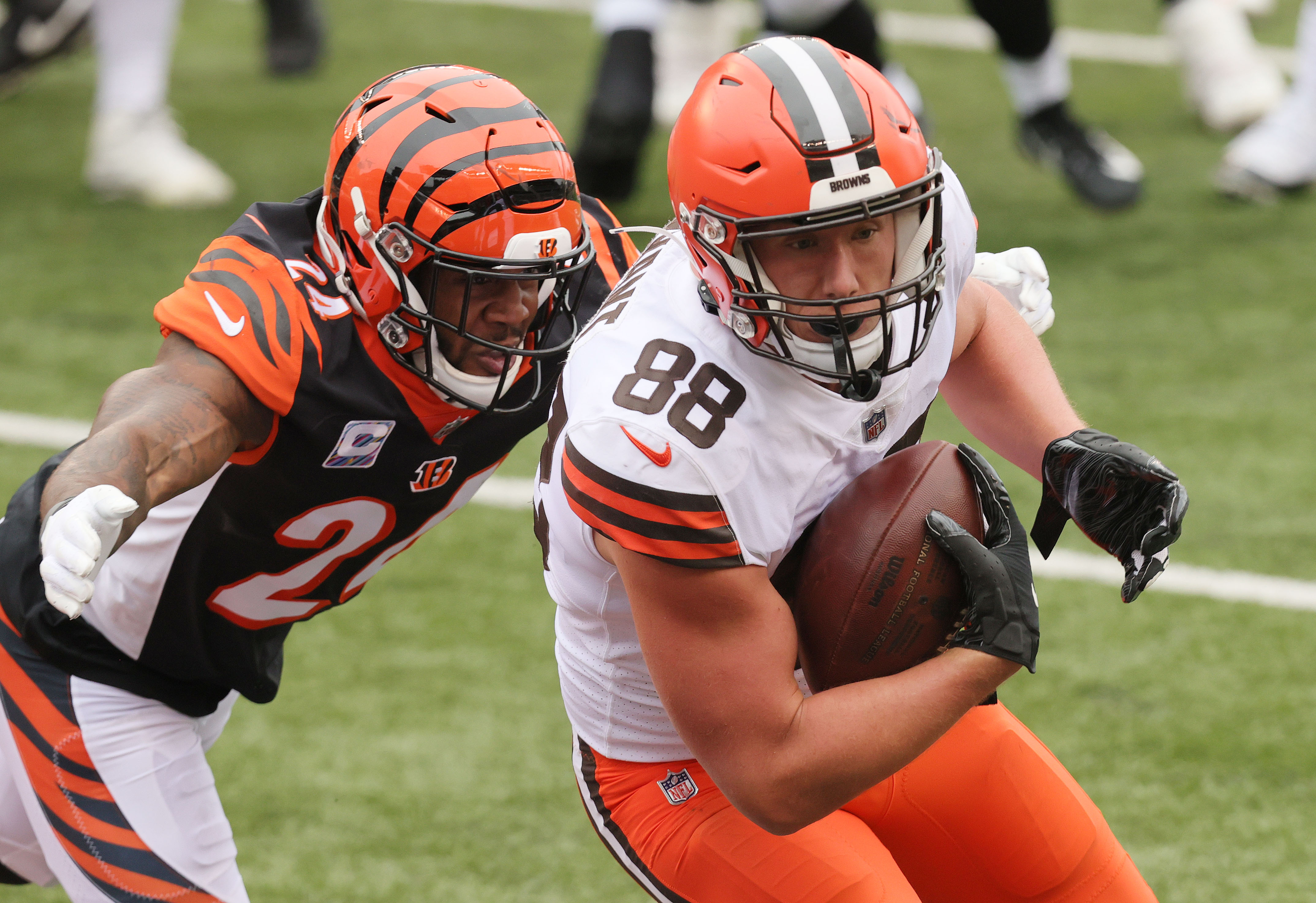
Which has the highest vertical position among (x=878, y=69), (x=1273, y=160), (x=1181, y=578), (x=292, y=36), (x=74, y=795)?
(x=74, y=795)

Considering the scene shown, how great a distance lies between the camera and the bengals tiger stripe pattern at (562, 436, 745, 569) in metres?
1.92

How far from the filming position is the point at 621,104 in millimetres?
6066

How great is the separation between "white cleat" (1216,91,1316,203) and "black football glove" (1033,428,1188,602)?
16.5 feet

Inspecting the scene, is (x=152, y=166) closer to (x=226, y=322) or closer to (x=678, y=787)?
(x=226, y=322)

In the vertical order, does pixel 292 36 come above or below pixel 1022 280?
below

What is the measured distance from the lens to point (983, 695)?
201cm

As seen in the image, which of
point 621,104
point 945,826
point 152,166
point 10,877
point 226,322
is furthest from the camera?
point 152,166

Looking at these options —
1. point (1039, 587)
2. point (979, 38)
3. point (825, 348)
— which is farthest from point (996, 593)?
point (979, 38)

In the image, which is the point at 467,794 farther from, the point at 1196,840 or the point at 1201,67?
the point at 1201,67

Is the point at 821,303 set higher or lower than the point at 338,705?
higher

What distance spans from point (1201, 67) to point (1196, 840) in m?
5.38

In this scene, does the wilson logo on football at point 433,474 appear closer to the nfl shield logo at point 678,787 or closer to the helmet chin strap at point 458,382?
the helmet chin strap at point 458,382

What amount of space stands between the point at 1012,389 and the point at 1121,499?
31cm

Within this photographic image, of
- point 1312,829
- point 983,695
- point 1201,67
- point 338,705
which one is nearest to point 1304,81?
point 1201,67
